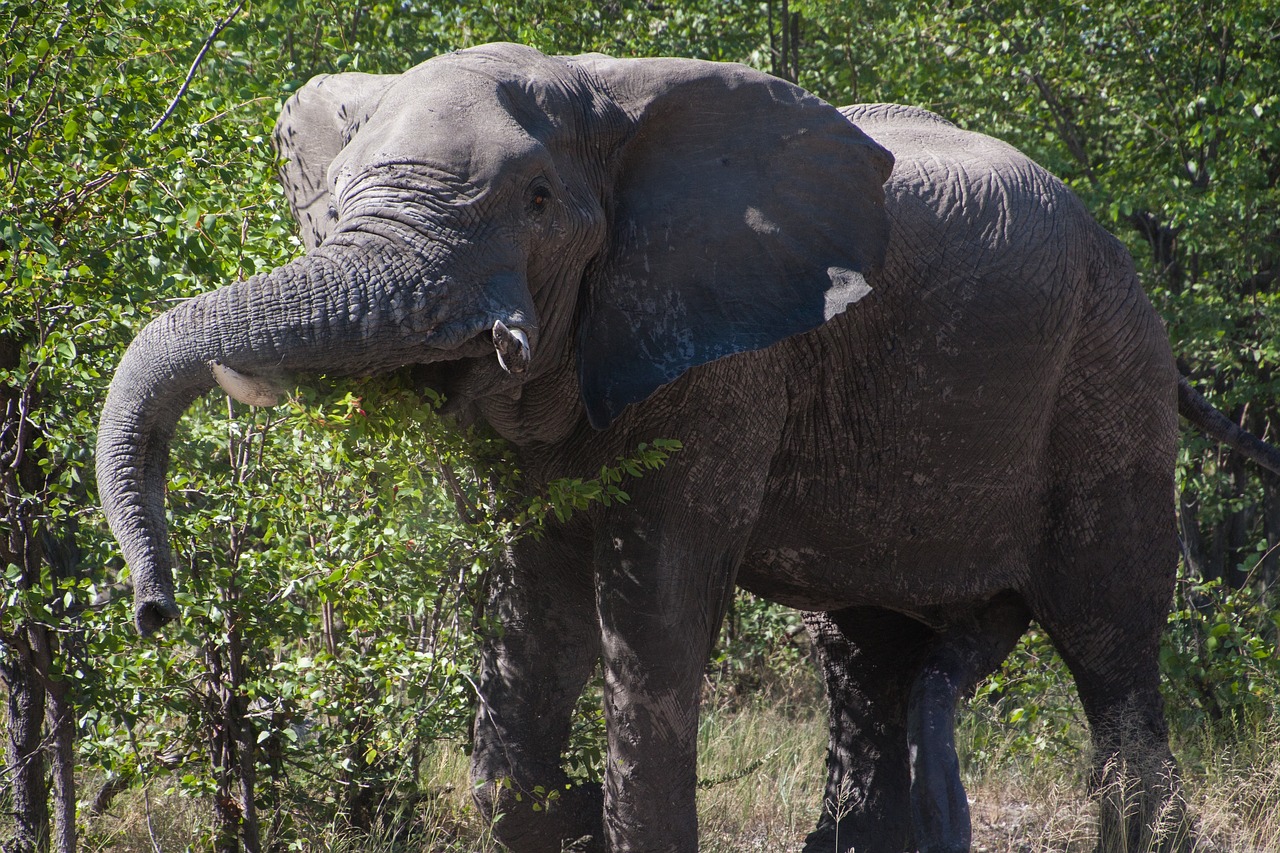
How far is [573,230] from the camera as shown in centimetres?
353

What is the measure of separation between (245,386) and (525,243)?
0.74 meters

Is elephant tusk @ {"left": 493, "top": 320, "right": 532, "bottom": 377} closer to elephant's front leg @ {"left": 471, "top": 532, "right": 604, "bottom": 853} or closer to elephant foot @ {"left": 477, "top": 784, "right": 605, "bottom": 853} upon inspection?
elephant's front leg @ {"left": 471, "top": 532, "right": 604, "bottom": 853}

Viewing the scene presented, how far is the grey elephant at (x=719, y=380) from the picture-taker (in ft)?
10.6

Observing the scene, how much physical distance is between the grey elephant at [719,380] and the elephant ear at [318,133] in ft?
0.04

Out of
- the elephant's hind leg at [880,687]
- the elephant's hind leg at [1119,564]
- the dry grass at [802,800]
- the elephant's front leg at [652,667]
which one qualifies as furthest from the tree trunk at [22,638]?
the elephant's hind leg at [1119,564]

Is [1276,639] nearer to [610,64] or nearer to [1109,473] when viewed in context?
[1109,473]

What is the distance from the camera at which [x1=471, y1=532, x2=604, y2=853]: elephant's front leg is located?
4422 mm

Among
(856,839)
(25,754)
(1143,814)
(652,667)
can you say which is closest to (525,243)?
(652,667)

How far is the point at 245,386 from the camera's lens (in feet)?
10.2

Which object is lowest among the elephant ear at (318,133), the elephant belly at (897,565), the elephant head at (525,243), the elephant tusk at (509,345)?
the elephant belly at (897,565)

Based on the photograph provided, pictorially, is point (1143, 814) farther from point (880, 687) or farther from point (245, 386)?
point (245, 386)

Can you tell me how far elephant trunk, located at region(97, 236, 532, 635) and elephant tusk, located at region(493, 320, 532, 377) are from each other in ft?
0.45

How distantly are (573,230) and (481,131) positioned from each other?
0.34 m

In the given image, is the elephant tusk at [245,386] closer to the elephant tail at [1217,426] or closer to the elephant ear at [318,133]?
the elephant ear at [318,133]
